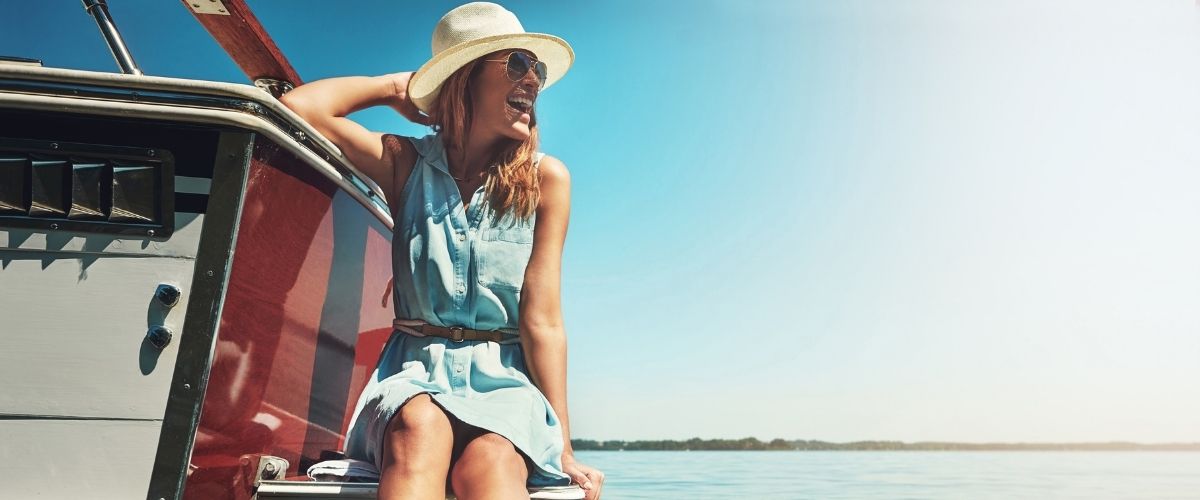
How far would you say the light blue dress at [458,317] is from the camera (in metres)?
2.15

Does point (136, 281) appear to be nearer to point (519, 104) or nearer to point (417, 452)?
point (417, 452)

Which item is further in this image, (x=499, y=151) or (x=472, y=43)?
(x=499, y=151)

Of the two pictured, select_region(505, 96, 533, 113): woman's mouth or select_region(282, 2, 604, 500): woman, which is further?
select_region(505, 96, 533, 113): woman's mouth

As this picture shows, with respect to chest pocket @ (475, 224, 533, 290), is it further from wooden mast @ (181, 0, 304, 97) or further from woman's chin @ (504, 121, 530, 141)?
wooden mast @ (181, 0, 304, 97)

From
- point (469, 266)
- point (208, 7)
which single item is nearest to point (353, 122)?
point (469, 266)

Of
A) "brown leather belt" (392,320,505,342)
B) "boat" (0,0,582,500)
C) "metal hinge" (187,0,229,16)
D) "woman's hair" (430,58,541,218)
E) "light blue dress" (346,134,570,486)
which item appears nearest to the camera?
"boat" (0,0,582,500)

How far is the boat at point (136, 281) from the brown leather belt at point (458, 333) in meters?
0.39

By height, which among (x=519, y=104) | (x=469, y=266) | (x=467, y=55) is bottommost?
(x=469, y=266)

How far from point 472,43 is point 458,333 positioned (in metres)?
0.76

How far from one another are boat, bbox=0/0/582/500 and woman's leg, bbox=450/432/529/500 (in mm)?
142

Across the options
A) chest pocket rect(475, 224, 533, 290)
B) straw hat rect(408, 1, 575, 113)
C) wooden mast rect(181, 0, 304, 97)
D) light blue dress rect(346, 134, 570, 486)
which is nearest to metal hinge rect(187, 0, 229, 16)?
wooden mast rect(181, 0, 304, 97)

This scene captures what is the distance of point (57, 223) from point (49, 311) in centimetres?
18

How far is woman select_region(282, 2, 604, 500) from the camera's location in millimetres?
2049

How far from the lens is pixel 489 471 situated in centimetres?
199
